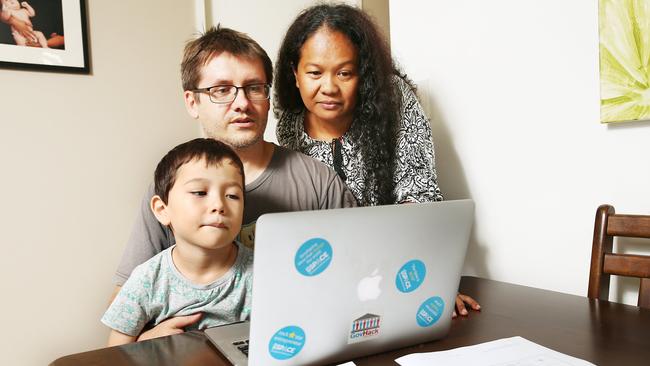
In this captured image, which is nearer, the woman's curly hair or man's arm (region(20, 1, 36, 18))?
the woman's curly hair

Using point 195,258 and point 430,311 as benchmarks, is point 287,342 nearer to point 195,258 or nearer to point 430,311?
point 430,311

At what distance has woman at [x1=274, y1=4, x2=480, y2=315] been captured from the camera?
1363 mm

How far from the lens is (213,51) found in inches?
47.1

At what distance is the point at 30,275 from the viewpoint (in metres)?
1.85

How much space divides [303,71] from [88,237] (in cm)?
124

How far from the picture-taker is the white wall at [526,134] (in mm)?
A: 1155

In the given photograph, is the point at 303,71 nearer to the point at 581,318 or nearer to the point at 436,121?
the point at 436,121

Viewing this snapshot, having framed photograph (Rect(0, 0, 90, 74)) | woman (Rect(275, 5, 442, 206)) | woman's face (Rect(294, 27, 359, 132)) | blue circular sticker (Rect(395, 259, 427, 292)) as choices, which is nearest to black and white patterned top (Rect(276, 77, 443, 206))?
woman (Rect(275, 5, 442, 206))

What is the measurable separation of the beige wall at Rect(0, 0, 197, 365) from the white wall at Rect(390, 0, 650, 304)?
46.3 inches

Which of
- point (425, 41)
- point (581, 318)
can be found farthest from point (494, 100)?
point (581, 318)

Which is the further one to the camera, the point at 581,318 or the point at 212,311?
the point at 212,311

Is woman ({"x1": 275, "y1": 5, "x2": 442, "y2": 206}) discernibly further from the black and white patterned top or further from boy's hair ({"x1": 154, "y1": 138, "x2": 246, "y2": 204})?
boy's hair ({"x1": 154, "y1": 138, "x2": 246, "y2": 204})

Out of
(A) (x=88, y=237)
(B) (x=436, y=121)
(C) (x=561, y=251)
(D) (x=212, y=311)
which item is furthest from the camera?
(A) (x=88, y=237)

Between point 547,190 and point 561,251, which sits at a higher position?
point 547,190
